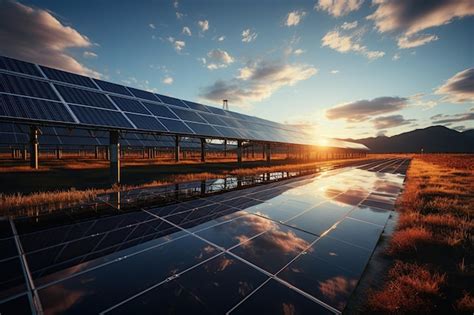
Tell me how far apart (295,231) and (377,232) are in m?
3.08

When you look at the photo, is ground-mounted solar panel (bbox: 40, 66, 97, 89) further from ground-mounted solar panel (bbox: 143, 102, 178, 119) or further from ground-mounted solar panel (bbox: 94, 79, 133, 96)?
ground-mounted solar panel (bbox: 143, 102, 178, 119)

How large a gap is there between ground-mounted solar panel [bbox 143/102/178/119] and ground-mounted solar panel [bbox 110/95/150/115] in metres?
0.85

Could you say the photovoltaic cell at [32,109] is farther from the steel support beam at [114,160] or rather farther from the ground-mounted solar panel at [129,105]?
the ground-mounted solar panel at [129,105]

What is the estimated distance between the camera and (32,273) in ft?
14.3

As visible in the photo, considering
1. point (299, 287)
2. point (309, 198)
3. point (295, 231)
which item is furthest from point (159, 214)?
point (309, 198)

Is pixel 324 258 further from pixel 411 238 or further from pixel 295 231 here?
pixel 411 238

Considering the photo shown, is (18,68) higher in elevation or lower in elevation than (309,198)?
higher

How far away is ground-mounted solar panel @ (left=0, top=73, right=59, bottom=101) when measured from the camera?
1274 cm

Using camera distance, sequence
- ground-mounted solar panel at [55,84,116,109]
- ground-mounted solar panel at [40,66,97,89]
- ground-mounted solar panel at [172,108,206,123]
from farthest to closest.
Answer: ground-mounted solar panel at [172,108,206,123] → ground-mounted solar panel at [40,66,97,89] → ground-mounted solar panel at [55,84,116,109]

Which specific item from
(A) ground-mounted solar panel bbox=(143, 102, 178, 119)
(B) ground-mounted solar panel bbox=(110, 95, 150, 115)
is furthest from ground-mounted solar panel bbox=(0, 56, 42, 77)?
(A) ground-mounted solar panel bbox=(143, 102, 178, 119)

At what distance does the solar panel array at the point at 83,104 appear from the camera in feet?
39.3

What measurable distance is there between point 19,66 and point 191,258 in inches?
856

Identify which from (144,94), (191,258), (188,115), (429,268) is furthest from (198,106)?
(429,268)

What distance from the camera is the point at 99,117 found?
1412 centimetres
